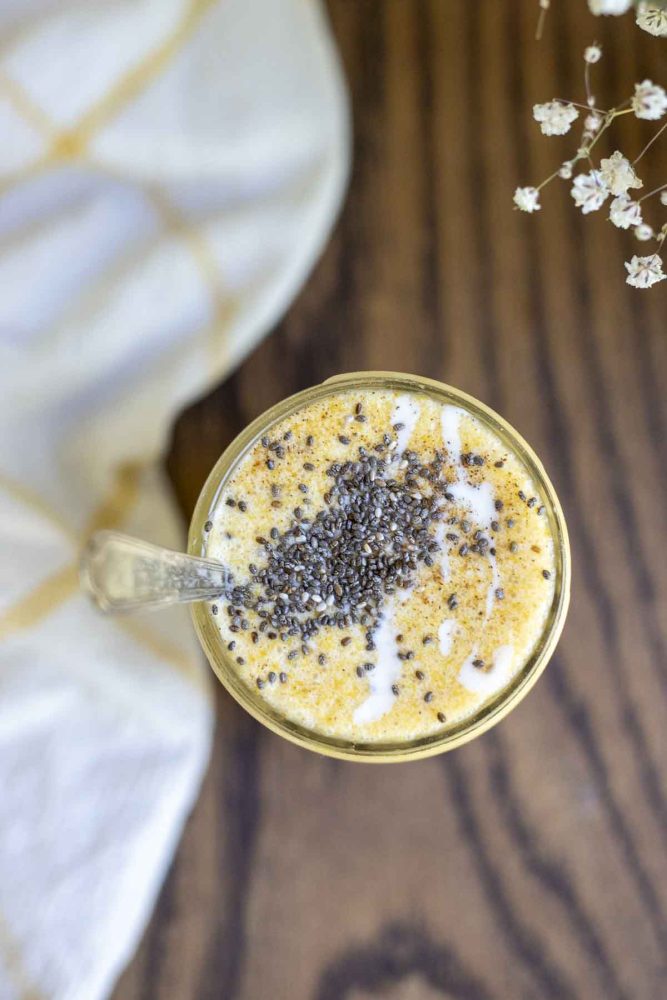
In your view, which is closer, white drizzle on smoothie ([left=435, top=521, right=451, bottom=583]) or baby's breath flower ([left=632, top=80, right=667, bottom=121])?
baby's breath flower ([left=632, top=80, right=667, bottom=121])

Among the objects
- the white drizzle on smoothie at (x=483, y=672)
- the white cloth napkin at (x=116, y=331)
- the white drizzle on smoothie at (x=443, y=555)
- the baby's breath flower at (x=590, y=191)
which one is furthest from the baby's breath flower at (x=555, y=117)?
the white drizzle on smoothie at (x=483, y=672)

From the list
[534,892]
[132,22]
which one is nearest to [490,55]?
[132,22]

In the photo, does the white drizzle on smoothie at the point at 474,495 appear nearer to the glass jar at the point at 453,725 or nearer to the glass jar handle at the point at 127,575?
the glass jar at the point at 453,725

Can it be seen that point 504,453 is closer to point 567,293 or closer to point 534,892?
point 567,293

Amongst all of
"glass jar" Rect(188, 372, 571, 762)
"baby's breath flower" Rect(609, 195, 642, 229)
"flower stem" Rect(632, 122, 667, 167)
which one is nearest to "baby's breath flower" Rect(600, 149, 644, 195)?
"baby's breath flower" Rect(609, 195, 642, 229)

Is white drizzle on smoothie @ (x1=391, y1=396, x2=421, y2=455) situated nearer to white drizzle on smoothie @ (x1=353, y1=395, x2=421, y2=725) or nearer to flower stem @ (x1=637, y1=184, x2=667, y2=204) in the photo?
white drizzle on smoothie @ (x1=353, y1=395, x2=421, y2=725)

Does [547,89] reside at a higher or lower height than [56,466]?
higher
